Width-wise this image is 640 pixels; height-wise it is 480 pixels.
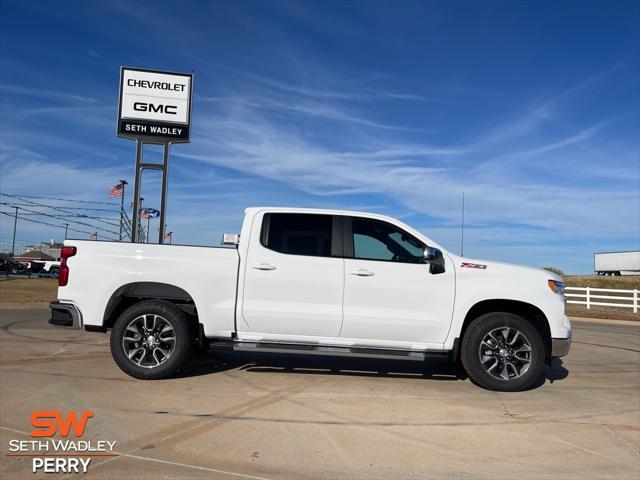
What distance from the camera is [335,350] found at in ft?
19.0

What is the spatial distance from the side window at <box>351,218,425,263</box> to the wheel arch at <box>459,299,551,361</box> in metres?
0.90

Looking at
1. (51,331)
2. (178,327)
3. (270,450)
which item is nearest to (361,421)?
(270,450)

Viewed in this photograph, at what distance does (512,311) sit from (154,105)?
12649mm

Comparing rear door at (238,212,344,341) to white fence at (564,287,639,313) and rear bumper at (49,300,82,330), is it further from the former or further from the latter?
white fence at (564,287,639,313)

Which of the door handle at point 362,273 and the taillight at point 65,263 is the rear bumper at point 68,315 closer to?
the taillight at point 65,263

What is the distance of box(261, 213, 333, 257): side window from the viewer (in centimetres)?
602

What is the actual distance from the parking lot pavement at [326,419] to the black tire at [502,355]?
0.17 m

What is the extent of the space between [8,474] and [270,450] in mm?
1731

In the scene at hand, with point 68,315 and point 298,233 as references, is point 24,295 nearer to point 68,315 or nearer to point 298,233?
point 68,315

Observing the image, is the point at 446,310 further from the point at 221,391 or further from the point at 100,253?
the point at 100,253

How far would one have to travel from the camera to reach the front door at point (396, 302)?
5.78 metres

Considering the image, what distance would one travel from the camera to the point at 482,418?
480 centimetres

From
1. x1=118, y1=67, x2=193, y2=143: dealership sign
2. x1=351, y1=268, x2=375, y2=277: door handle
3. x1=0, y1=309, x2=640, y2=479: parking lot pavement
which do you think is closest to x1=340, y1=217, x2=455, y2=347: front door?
x1=351, y1=268, x2=375, y2=277: door handle

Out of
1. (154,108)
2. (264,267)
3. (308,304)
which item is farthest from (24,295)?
(308,304)
